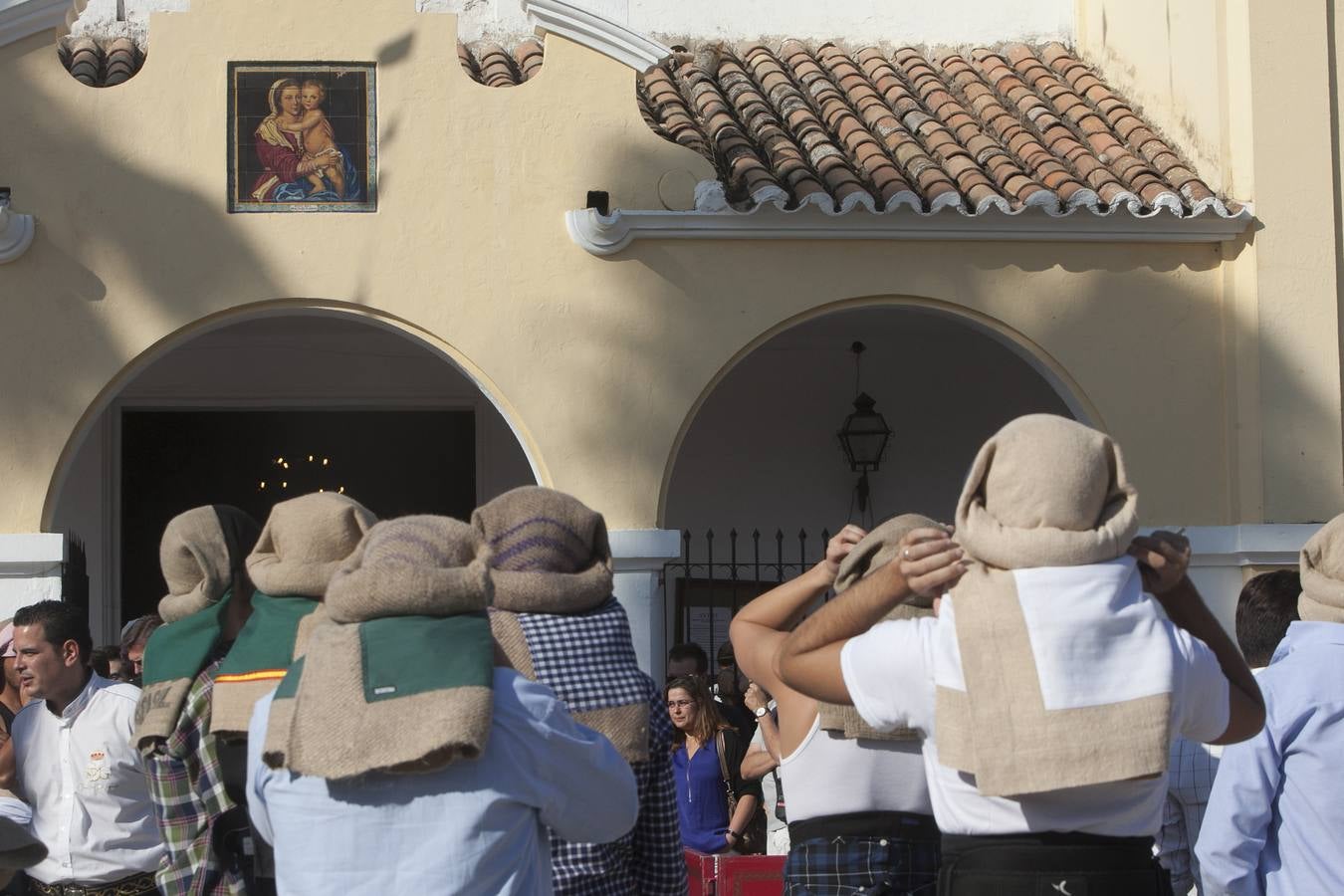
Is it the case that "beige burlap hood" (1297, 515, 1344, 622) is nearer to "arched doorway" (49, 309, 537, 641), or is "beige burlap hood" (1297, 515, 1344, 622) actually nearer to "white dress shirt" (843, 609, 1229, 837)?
"white dress shirt" (843, 609, 1229, 837)

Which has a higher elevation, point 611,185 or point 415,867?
point 611,185

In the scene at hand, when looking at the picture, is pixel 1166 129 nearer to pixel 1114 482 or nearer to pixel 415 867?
pixel 1114 482

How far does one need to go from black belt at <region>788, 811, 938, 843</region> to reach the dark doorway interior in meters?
7.82

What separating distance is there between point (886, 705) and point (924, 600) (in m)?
0.71

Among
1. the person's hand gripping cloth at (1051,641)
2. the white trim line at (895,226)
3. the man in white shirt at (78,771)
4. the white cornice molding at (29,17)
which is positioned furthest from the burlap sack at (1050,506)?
the white cornice molding at (29,17)

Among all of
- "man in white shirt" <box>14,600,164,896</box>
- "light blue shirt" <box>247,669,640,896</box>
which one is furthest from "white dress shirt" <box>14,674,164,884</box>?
"light blue shirt" <box>247,669,640,896</box>

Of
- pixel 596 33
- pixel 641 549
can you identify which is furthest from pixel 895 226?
pixel 641 549

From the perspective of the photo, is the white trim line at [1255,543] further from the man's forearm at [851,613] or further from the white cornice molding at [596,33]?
the man's forearm at [851,613]

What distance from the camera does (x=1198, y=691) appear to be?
2941 mm

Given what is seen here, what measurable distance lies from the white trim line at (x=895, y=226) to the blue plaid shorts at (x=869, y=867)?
500 centimetres

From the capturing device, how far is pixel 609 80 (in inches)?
337

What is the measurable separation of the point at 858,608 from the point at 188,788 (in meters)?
1.84

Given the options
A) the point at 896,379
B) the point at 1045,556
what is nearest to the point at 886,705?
the point at 1045,556

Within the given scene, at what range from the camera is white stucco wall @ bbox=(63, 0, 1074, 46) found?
11.1 metres
